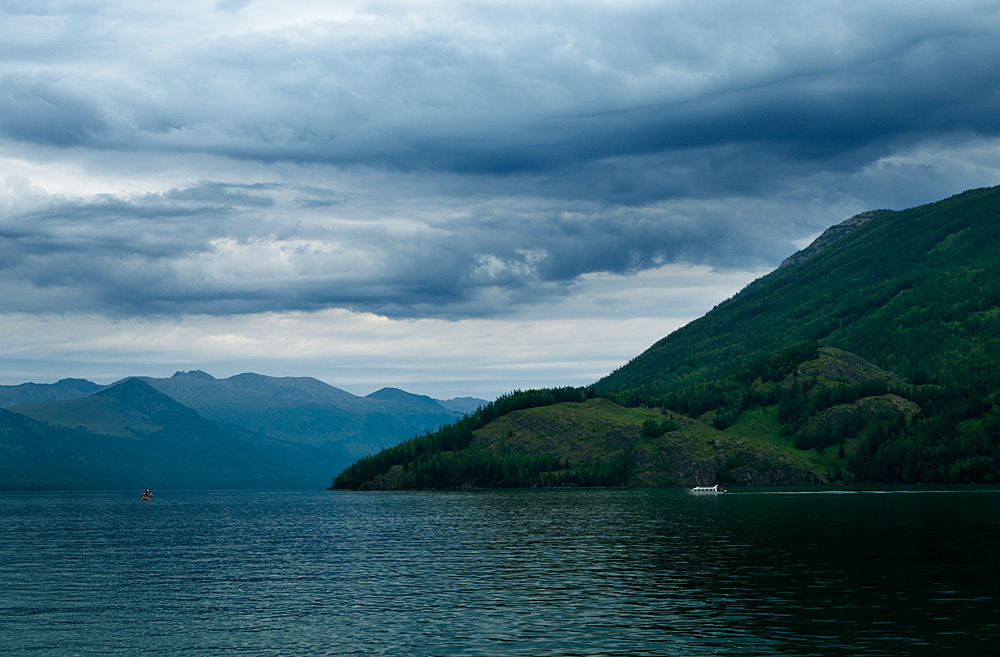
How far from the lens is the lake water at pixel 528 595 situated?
73.5 metres

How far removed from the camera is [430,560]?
134 metres

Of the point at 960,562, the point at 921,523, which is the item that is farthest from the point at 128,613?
the point at 921,523

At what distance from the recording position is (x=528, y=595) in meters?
96.9

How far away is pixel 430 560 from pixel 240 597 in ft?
126

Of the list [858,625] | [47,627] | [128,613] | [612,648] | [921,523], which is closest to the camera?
[612,648]

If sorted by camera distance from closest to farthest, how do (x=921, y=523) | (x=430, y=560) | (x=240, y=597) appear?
(x=240, y=597)
(x=430, y=560)
(x=921, y=523)

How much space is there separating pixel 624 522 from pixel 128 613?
411 feet

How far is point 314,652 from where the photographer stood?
7125 centimetres

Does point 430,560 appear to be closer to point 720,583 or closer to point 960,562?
point 720,583

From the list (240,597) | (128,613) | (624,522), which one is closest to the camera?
(128,613)

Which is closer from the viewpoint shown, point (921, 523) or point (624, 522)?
point (921, 523)

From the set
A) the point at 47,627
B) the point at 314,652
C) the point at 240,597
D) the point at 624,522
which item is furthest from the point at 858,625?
the point at 624,522

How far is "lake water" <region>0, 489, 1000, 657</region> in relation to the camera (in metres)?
73.5

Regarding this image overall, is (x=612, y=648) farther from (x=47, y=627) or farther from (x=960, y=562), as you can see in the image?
(x=960, y=562)
